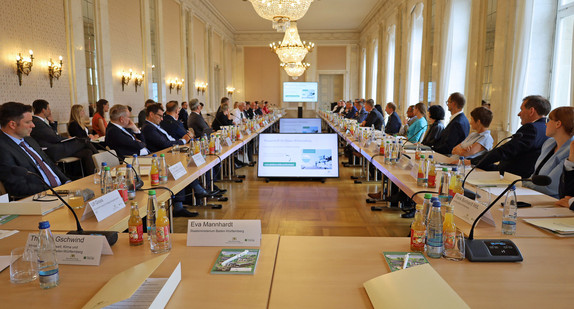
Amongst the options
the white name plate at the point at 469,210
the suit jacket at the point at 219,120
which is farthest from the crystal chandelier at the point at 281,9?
the white name plate at the point at 469,210

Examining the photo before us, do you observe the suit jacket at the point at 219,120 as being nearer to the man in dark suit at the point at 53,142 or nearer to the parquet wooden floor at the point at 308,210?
the parquet wooden floor at the point at 308,210

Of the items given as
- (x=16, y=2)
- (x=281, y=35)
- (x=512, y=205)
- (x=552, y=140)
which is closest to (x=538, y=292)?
(x=512, y=205)

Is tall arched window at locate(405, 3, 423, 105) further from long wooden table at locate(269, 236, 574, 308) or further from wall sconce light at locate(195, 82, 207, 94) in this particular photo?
long wooden table at locate(269, 236, 574, 308)

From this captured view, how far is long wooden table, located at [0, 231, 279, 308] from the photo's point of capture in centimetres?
120

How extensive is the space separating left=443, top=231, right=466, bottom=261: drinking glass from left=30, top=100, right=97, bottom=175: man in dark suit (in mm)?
4656

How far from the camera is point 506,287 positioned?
1.28 m

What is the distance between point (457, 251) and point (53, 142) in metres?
5.35

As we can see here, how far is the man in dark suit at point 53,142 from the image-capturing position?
5242 mm

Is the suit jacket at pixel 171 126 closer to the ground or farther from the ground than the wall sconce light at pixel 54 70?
closer to the ground

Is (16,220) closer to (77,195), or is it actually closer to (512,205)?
(77,195)

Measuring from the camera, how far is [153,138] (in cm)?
519

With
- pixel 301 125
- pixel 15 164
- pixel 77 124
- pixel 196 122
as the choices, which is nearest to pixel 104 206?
pixel 15 164

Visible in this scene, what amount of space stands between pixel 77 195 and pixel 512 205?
2.37 metres

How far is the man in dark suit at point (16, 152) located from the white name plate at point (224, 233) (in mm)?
2010
